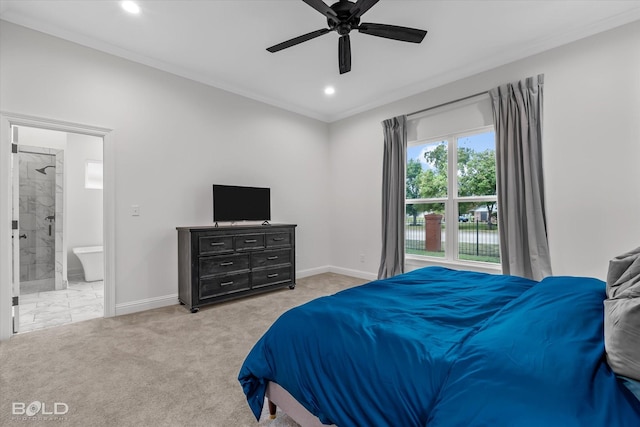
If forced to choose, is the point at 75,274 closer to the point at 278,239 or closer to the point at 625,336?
the point at 278,239

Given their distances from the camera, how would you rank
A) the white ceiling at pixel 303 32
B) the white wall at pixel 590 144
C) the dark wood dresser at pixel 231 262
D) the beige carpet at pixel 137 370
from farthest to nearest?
the dark wood dresser at pixel 231 262 → the white wall at pixel 590 144 → the white ceiling at pixel 303 32 → the beige carpet at pixel 137 370

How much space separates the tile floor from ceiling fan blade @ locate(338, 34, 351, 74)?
146 inches

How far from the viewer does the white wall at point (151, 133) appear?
9.29ft

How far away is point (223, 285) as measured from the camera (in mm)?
3574

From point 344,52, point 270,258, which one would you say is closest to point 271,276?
point 270,258

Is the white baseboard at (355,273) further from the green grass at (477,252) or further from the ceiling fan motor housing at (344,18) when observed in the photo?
the ceiling fan motor housing at (344,18)

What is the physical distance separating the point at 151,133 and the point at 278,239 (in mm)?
2074

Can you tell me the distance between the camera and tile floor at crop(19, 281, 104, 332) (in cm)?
310

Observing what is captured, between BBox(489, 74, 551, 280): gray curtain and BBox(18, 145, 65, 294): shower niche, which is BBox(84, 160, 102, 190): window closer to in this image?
BBox(18, 145, 65, 294): shower niche

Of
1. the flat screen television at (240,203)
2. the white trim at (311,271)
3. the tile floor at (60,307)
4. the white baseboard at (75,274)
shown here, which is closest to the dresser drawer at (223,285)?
the flat screen television at (240,203)

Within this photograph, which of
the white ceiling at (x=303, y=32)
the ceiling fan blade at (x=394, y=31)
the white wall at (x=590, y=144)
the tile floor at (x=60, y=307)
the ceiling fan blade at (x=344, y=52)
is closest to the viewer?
the ceiling fan blade at (x=394, y=31)

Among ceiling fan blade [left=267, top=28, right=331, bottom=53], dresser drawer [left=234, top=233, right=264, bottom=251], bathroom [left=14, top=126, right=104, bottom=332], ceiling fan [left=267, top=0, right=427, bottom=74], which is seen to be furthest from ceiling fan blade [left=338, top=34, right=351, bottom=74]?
bathroom [left=14, top=126, right=104, bottom=332]

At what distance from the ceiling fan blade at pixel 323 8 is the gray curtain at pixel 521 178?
2299 mm

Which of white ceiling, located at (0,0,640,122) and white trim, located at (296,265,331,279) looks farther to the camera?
white trim, located at (296,265,331,279)
